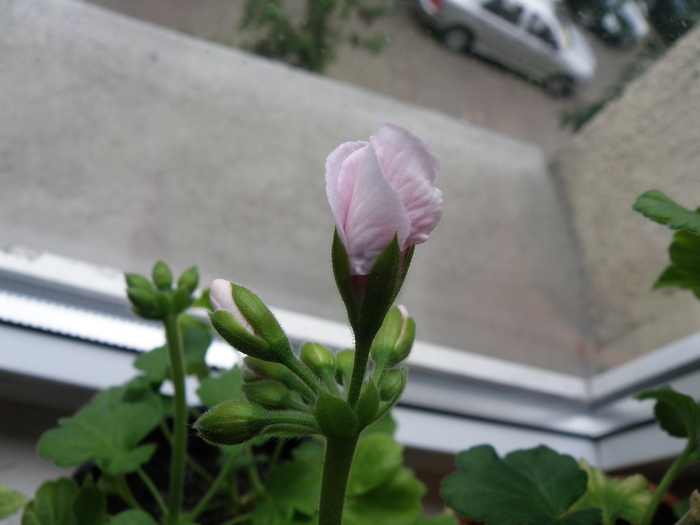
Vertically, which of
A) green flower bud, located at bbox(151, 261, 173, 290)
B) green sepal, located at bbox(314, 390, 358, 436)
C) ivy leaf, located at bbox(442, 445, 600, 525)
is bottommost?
green flower bud, located at bbox(151, 261, 173, 290)

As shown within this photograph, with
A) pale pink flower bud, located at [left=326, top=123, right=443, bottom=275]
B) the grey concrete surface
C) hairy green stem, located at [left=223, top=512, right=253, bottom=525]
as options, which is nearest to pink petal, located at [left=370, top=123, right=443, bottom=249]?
pale pink flower bud, located at [left=326, top=123, right=443, bottom=275]

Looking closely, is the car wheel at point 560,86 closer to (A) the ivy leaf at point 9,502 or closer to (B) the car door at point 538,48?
(B) the car door at point 538,48

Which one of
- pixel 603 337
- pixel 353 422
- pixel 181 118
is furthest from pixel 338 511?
pixel 603 337

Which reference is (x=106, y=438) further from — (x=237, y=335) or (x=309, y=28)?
(x=309, y=28)

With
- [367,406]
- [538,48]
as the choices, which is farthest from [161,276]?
[538,48]

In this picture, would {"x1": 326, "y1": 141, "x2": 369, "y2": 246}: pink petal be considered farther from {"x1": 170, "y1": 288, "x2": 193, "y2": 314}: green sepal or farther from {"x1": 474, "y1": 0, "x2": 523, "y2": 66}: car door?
{"x1": 474, "y1": 0, "x2": 523, "y2": 66}: car door

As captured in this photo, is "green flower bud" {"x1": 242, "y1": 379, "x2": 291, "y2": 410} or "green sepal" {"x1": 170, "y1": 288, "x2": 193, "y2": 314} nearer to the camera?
"green flower bud" {"x1": 242, "y1": 379, "x2": 291, "y2": 410}
